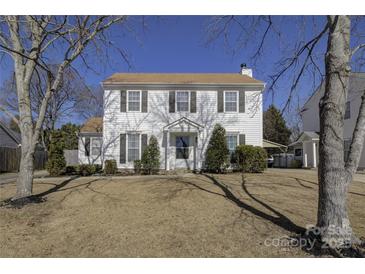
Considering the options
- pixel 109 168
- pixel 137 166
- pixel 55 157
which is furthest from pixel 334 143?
pixel 55 157

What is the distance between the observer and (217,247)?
435 centimetres

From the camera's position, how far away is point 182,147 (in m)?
16.4

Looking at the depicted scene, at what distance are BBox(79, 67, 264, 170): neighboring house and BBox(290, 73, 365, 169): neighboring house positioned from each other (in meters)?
4.90

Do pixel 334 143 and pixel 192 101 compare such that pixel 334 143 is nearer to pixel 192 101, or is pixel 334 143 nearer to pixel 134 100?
pixel 192 101

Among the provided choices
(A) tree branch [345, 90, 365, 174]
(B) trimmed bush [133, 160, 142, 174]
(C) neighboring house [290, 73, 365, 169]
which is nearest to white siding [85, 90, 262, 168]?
(B) trimmed bush [133, 160, 142, 174]

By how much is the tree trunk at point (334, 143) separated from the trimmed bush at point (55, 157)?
523 inches

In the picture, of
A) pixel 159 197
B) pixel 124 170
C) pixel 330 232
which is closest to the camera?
pixel 330 232

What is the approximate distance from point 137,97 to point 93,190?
803 centimetres

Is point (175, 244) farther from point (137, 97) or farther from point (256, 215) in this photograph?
point (137, 97)

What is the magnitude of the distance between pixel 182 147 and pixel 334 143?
12.3 metres

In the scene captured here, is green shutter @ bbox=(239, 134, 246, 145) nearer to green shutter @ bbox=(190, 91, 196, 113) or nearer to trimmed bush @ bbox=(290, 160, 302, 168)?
green shutter @ bbox=(190, 91, 196, 113)

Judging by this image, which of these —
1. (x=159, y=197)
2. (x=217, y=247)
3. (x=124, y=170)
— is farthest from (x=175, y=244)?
(x=124, y=170)

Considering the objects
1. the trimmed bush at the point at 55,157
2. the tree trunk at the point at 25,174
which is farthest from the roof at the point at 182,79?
the tree trunk at the point at 25,174

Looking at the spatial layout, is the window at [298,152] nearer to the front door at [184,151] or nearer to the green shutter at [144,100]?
the front door at [184,151]
